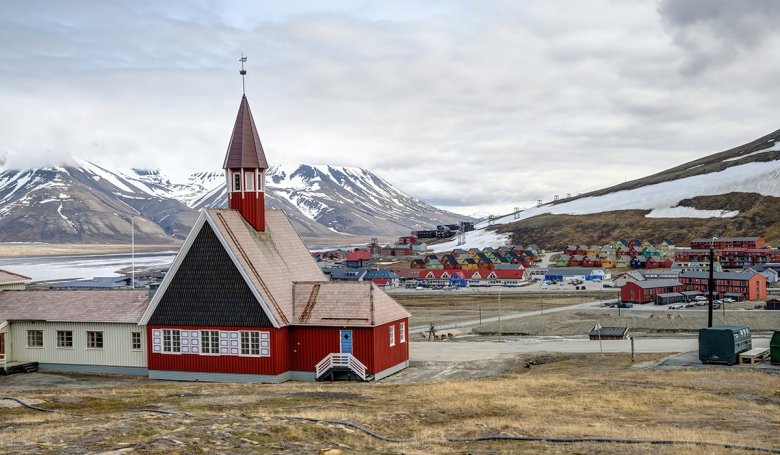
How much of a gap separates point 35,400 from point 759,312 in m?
89.0

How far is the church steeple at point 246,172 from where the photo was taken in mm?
48531

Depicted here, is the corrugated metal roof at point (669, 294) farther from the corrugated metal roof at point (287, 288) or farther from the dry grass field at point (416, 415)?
the corrugated metal roof at point (287, 288)

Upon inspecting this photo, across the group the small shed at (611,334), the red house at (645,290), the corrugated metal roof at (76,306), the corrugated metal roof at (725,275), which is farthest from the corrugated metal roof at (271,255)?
the corrugated metal roof at (725,275)

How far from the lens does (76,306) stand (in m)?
48.2

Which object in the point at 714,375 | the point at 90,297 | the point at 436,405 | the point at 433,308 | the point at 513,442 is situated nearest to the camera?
the point at 513,442

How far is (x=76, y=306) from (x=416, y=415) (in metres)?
29.5

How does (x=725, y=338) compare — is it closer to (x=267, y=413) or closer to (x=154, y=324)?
(x=267, y=413)

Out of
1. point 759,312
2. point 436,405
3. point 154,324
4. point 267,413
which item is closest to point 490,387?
point 436,405

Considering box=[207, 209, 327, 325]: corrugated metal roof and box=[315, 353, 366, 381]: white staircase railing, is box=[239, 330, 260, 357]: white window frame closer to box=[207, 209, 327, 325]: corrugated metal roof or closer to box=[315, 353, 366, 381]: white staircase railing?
box=[207, 209, 327, 325]: corrugated metal roof

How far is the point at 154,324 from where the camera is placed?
45375mm

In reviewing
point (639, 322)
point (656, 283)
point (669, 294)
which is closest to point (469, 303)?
point (656, 283)

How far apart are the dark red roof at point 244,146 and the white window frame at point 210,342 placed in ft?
34.8

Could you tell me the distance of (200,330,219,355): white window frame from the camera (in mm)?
44250

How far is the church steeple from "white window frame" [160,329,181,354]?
324 inches
